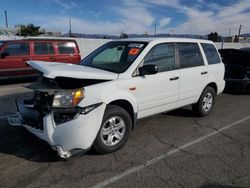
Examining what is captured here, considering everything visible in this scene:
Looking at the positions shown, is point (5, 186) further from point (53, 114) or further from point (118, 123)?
point (118, 123)

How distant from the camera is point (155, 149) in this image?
409cm

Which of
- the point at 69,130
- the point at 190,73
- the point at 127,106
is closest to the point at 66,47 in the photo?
→ the point at 190,73

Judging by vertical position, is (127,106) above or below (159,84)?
below

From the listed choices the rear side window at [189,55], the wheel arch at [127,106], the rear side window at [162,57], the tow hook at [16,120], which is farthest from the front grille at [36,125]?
the rear side window at [189,55]

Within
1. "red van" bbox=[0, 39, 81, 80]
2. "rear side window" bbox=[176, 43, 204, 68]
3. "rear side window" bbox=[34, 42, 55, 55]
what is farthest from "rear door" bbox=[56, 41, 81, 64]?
"rear side window" bbox=[176, 43, 204, 68]

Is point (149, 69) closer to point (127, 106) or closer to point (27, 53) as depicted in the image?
point (127, 106)

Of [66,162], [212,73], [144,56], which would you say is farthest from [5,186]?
[212,73]

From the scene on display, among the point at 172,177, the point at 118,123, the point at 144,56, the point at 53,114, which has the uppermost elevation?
the point at 144,56

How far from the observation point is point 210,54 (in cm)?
596

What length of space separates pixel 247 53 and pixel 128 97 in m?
6.61

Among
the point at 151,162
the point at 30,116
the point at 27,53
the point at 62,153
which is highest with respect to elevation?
the point at 27,53

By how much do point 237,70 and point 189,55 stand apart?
434cm

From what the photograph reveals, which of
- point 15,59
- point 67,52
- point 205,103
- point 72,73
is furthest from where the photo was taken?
point 67,52

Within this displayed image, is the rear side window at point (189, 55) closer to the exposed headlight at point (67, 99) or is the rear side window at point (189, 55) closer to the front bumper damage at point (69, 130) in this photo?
the front bumper damage at point (69, 130)
